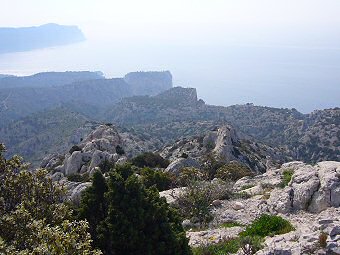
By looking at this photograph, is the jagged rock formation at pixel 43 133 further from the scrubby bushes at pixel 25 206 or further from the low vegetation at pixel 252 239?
the scrubby bushes at pixel 25 206

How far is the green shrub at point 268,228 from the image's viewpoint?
14328 millimetres

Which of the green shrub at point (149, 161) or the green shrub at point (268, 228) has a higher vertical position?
the green shrub at point (268, 228)

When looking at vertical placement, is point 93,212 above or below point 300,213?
above

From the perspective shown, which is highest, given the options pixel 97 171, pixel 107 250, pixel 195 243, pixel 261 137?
pixel 97 171

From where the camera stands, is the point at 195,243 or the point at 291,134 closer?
the point at 195,243

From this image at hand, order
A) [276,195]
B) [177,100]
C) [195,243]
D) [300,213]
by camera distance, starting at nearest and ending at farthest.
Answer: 1. [195,243]
2. [300,213]
3. [276,195]
4. [177,100]

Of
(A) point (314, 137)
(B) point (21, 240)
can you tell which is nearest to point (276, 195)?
(B) point (21, 240)

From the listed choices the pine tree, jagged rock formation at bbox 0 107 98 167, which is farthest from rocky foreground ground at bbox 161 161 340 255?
jagged rock formation at bbox 0 107 98 167

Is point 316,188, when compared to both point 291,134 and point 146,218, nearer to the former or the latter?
point 146,218

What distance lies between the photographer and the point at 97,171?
14023 millimetres

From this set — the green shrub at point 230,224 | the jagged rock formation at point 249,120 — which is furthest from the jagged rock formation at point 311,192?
the jagged rock formation at point 249,120

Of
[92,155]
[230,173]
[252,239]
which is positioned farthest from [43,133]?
[252,239]

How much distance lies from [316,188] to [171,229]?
26.8 ft

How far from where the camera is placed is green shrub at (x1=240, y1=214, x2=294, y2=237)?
14.3 meters
